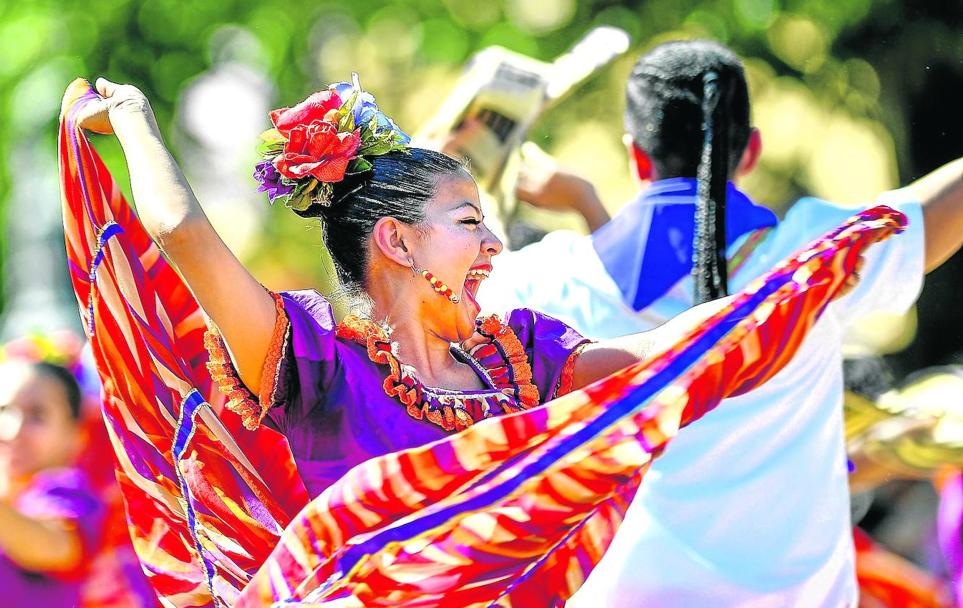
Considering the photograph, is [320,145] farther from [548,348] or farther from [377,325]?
[548,348]

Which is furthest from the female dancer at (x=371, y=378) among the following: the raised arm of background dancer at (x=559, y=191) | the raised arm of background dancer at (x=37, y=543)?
the raised arm of background dancer at (x=37, y=543)

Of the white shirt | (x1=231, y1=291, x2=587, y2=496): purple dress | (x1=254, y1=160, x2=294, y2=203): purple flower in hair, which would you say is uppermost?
(x1=254, y1=160, x2=294, y2=203): purple flower in hair

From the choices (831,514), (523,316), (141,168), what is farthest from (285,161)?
(831,514)

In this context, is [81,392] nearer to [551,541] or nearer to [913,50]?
[551,541]

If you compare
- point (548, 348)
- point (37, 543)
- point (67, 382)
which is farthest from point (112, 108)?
point (67, 382)

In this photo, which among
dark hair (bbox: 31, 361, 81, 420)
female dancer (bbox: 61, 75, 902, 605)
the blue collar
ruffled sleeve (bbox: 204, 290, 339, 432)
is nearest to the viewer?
female dancer (bbox: 61, 75, 902, 605)

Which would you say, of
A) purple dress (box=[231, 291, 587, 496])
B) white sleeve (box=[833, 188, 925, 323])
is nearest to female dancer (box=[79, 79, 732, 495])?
purple dress (box=[231, 291, 587, 496])

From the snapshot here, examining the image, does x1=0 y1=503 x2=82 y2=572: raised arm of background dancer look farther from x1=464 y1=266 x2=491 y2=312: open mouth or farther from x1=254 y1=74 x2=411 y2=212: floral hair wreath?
x1=464 y1=266 x2=491 y2=312: open mouth

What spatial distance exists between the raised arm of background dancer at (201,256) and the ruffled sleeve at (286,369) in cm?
2

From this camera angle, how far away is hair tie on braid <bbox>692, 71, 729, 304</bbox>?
305 cm

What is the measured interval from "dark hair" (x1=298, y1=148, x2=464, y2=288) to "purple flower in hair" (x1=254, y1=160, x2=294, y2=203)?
0.06m

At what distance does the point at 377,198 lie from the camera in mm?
2514

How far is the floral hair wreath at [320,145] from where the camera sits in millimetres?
2461

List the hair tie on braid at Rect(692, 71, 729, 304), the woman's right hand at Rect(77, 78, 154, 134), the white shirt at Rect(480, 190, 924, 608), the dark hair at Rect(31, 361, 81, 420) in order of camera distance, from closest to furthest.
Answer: the woman's right hand at Rect(77, 78, 154, 134) → the white shirt at Rect(480, 190, 924, 608) → the hair tie on braid at Rect(692, 71, 729, 304) → the dark hair at Rect(31, 361, 81, 420)
